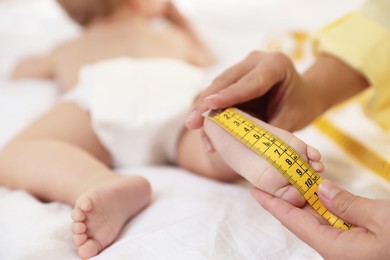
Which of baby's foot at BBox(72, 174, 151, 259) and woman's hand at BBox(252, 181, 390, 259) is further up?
woman's hand at BBox(252, 181, 390, 259)

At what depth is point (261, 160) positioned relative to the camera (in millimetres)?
755

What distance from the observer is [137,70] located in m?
1.31

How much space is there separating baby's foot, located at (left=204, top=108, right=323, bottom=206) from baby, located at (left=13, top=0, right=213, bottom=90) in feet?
2.49

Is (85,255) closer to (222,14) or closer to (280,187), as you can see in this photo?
(280,187)

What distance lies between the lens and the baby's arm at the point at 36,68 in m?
1.73

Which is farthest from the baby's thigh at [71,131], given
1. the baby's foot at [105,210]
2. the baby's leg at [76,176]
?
the baby's foot at [105,210]

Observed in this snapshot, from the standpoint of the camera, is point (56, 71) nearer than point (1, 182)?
No

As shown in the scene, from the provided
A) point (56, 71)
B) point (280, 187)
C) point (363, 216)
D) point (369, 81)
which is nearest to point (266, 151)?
point (280, 187)

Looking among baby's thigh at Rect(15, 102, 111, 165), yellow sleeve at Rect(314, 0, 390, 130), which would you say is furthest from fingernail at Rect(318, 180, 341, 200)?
baby's thigh at Rect(15, 102, 111, 165)

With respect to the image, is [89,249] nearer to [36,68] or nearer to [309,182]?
[309,182]

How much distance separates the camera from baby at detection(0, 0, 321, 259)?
838mm

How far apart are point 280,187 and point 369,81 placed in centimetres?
53

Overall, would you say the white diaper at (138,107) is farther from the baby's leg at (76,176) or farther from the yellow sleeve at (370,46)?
the yellow sleeve at (370,46)

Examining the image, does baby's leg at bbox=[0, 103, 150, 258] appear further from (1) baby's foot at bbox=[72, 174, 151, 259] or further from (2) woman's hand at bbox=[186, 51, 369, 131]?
(2) woman's hand at bbox=[186, 51, 369, 131]
